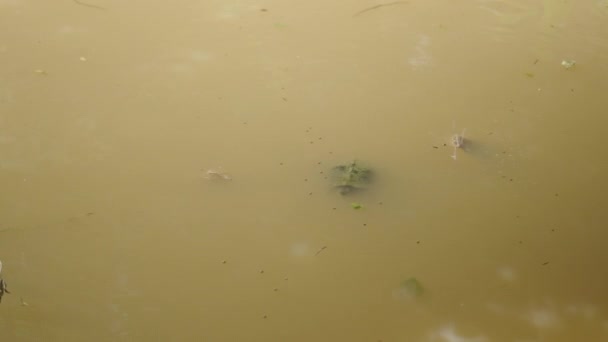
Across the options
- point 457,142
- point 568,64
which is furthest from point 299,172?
point 568,64

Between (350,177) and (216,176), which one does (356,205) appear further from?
(216,176)

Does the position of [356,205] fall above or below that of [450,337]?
above

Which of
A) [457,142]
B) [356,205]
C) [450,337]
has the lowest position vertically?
[450,337]

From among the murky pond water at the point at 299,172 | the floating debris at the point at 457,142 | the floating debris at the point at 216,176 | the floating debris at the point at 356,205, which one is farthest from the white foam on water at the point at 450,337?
the floating debris at the point at 216,176

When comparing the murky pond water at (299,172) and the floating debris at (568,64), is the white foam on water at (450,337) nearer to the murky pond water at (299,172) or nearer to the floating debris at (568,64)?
the murky pond water at (299,172)

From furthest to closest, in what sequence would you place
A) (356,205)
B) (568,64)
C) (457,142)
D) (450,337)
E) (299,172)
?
1. (568,64)
2. (457,142)
3. (299,172)
4. (356,205)
5. (450,337)

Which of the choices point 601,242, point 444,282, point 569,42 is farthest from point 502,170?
point 569,42

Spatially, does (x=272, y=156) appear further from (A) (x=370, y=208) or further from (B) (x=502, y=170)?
(B) (x=502, y=170)
